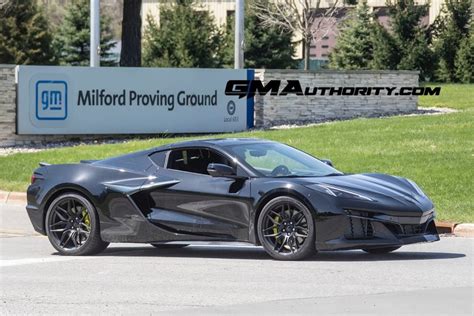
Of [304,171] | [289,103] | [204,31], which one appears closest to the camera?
[304,171]

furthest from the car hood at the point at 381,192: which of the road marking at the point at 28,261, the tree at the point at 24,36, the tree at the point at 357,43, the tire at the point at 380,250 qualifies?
the tree at the point at 357,43

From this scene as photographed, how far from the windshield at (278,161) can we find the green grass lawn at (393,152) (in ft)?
9.57

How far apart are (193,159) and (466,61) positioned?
34.3 meters

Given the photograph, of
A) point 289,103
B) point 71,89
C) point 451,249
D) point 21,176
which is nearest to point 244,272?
point 451,249

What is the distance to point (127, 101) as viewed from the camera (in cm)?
2681

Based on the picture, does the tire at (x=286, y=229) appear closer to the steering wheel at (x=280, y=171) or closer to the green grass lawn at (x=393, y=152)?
the steering wheel at (x=280, y=171)

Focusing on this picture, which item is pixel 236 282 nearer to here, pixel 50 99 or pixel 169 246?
pixel 169 246

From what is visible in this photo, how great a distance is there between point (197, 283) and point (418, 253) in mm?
3052

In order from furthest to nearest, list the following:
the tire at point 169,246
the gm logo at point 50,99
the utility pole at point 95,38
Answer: the utility pole at point 95,38 → the gm logo at point 50,99 → the tire at point 169,246

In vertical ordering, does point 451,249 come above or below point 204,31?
below

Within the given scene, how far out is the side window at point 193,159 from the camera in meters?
11.5

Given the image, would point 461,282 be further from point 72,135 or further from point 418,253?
point 72,135

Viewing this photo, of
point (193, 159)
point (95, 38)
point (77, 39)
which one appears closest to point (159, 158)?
point (193, 159)

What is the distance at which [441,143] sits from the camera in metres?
21.3
